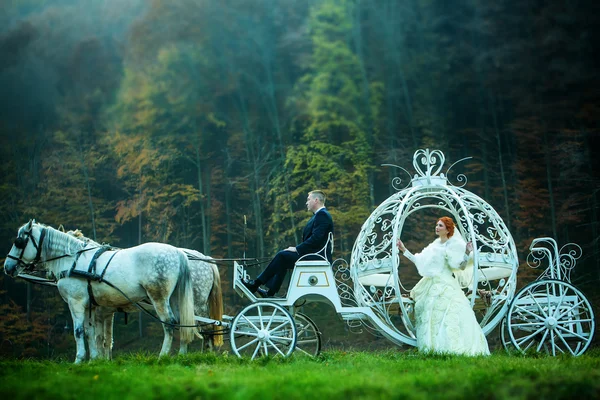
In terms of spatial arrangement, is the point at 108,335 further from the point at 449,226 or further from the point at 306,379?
the point at 449,226

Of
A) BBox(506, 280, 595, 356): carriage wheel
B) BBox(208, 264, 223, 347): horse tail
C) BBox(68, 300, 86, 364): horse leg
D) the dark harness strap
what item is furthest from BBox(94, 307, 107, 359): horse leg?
BBox(506, 280, 595, 356): carriage wheel

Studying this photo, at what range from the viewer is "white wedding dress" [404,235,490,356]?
672 cm

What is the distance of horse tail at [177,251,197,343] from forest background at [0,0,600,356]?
806 centimetres

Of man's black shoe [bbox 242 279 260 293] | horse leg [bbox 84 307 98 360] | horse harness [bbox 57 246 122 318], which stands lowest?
horse leg [bbox 84 307 98 360]

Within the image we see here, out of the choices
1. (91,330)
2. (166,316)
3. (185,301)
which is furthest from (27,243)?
(185,301)

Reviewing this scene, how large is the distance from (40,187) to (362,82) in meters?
9.52

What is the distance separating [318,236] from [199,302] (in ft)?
6.58

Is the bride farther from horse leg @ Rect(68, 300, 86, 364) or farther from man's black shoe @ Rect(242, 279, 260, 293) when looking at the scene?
horse leg @ Rect(68, 300, 86, 364)

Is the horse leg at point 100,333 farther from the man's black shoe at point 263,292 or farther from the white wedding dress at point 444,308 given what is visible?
the white wedding dress at point 444,308

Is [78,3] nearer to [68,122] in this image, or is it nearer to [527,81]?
[68,122]

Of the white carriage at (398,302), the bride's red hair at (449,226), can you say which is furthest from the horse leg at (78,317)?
the bride's red hair at (449,226)

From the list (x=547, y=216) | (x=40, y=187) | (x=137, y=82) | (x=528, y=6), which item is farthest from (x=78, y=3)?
(x=547, y=216)

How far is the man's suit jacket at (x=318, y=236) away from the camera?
6840 millimetres

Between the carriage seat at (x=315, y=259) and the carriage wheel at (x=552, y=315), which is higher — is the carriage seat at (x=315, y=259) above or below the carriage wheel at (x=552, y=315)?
above
